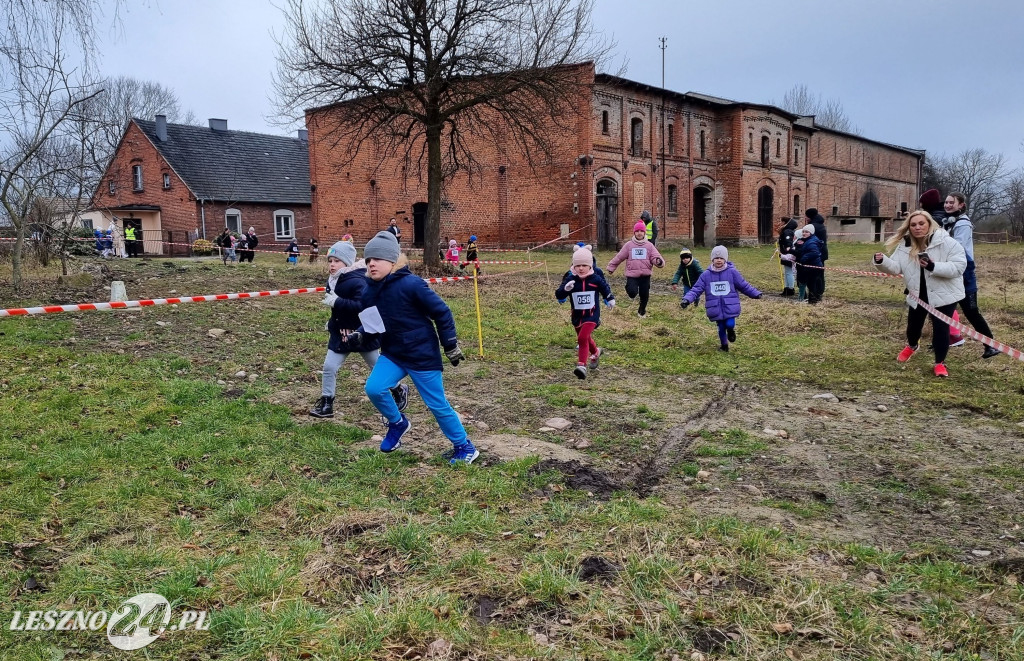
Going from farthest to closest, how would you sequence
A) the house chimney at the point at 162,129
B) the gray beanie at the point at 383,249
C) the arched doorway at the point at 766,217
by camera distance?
the arched doorway at the point at 766,217 → the house chimney at the point at 162,129 → the gray beanie at the point at 383,249

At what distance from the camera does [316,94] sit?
64.3 ft

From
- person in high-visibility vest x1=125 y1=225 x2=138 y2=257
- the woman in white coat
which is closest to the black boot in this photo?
the woman in white coat

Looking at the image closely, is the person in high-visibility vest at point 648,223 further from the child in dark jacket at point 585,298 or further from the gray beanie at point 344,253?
the gray beanie at point 344,253

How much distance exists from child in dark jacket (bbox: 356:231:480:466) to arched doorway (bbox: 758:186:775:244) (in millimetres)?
42980

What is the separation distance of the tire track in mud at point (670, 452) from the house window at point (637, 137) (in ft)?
102

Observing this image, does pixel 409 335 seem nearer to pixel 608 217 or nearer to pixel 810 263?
pixel 810 263

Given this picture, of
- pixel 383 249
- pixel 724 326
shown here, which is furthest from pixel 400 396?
pixel 724 326

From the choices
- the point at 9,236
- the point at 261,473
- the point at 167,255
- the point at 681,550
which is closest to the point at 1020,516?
the point at 681,550

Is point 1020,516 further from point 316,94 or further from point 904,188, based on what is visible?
point 904,188

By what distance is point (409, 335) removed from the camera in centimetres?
539

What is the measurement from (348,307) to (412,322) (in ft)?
4.48

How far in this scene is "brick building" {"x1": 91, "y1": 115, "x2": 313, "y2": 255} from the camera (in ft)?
138

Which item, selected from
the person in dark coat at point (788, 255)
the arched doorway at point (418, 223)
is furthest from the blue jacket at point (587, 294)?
the arched doorway at point (418, 223)

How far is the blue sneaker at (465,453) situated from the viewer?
17.6 ft
